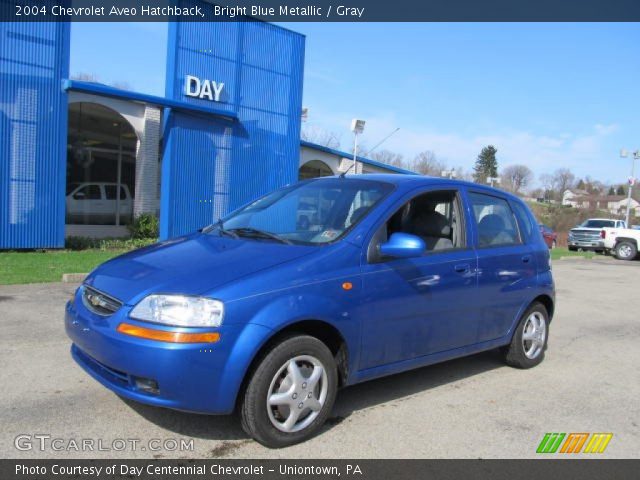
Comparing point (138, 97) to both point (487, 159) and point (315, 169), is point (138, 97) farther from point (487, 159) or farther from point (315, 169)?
point (487, 159)

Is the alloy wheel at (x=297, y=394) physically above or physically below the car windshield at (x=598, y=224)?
below

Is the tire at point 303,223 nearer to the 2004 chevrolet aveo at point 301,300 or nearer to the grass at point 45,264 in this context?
the 2004 chevrolet aveo at point 301,300

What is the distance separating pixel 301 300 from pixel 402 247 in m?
0.86

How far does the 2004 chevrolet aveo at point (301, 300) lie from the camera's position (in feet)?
10.5

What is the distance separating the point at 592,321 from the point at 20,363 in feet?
25.1

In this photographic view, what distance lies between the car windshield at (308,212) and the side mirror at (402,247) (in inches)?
12.0

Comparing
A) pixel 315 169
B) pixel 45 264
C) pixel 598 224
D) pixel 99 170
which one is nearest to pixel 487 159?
pixel 598 224

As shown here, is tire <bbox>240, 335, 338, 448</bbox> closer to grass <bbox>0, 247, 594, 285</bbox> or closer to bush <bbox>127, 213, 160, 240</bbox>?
grass <bbox>0, 247, 594, 285</bbox>

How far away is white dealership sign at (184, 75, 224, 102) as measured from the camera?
591 inches

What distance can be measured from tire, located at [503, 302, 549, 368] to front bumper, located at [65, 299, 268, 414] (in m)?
3.13

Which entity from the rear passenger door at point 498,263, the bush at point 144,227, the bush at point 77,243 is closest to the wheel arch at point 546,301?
the rear passenger door at point 498,263

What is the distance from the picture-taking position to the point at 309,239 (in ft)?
13.0
